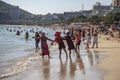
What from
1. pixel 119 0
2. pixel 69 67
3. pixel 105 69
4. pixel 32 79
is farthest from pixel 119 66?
pixel 119 0

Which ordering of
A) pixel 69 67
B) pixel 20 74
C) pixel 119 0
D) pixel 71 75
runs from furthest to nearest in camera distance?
pixel 119 0 → pixel 69 67 → pixel 20 74 → pixel 71 75

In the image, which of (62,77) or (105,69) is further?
(105,69)

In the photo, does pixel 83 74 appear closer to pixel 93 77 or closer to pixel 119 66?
pixel 93 77

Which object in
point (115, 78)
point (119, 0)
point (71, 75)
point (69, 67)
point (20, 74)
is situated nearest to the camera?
point (115, 78)

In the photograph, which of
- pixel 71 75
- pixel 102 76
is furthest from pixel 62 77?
pixel 102 76

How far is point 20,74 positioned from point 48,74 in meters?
1.13

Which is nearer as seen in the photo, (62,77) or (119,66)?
(62,77)

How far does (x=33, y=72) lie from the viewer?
1242 centimetres

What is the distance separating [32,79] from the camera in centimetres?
1082

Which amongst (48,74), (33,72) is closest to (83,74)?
(48,74)

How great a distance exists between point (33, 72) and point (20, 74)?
0.52 metres

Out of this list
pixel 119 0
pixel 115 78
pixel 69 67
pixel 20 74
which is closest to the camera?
pixel 115 78

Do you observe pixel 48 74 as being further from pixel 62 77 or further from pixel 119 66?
pixel 119 66

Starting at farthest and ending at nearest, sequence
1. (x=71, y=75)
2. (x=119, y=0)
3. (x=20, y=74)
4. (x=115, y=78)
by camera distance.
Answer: (x=119, y=0)
(x=20, y=74)
(x=71, y=75)
(x=115, y=78)
